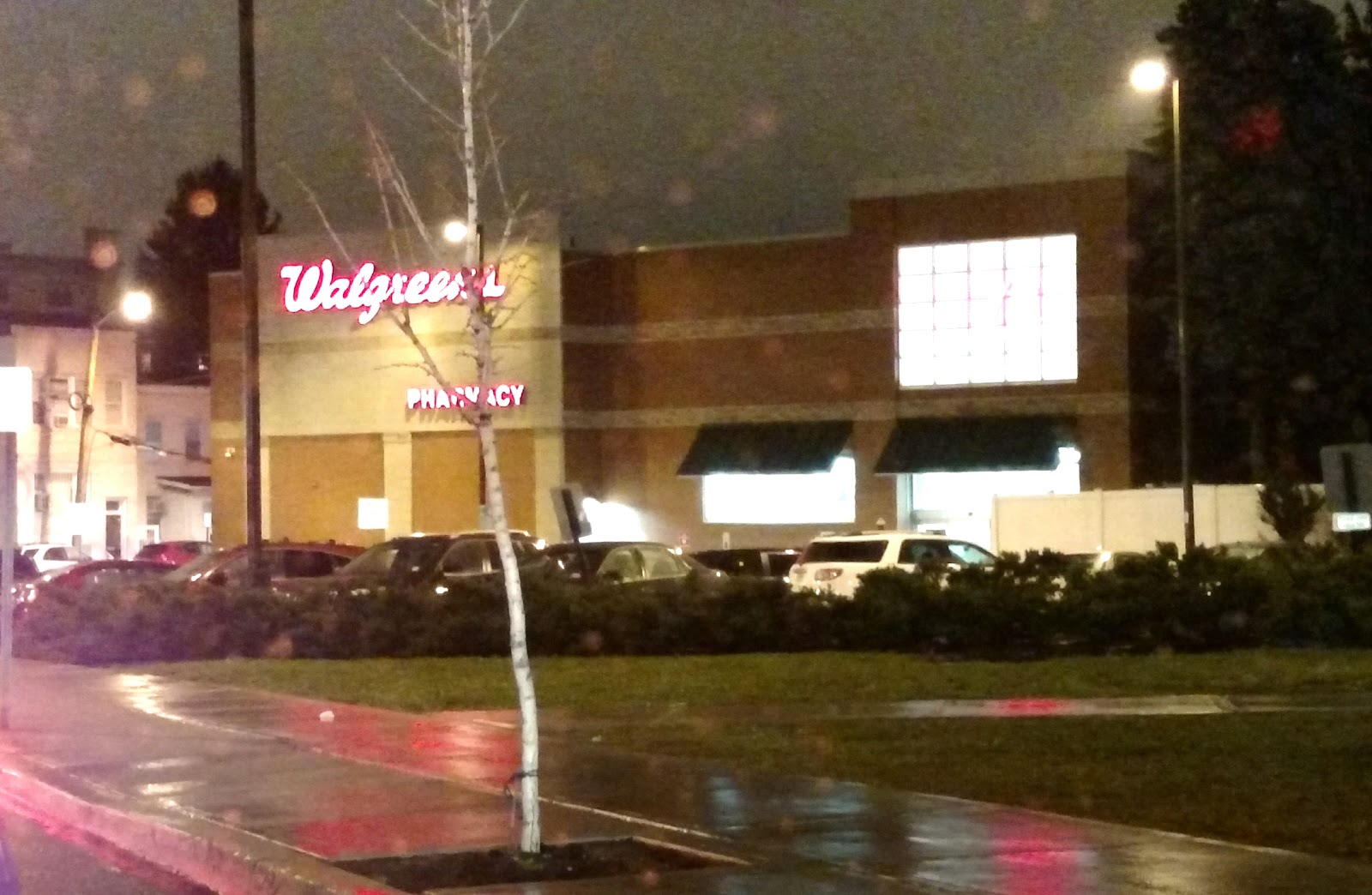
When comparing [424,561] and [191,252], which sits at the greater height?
[191,252]

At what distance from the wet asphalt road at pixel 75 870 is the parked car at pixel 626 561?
1583 cm

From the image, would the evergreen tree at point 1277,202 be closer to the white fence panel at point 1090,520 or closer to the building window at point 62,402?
the white fence panel at point 1090,520

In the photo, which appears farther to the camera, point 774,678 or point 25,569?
point 25,569

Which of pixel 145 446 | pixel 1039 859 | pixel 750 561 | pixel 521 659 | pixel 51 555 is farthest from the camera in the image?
pixel 145 446

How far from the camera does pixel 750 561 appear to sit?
4056 cm

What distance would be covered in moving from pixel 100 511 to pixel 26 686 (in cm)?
4538

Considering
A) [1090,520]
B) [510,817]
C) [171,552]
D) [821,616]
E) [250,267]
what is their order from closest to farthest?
1. [510,817]
2. [821,616]
3. [250,267]
4. [1090,520]
5. [171,552]

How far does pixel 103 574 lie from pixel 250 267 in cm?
795

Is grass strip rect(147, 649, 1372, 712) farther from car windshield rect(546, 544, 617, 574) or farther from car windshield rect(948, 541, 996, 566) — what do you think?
car windshield rect(948, 541, 996, 566)

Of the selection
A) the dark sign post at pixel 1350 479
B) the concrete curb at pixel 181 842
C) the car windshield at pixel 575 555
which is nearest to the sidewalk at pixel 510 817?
the concrete curb at pixel 181 842

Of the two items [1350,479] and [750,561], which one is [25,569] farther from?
[1350,479]

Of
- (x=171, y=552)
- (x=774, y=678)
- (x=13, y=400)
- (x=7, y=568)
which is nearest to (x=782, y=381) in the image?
(x=171, y=552)

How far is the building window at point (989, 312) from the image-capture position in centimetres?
4766

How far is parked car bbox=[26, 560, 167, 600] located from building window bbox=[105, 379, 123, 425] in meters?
34.9
